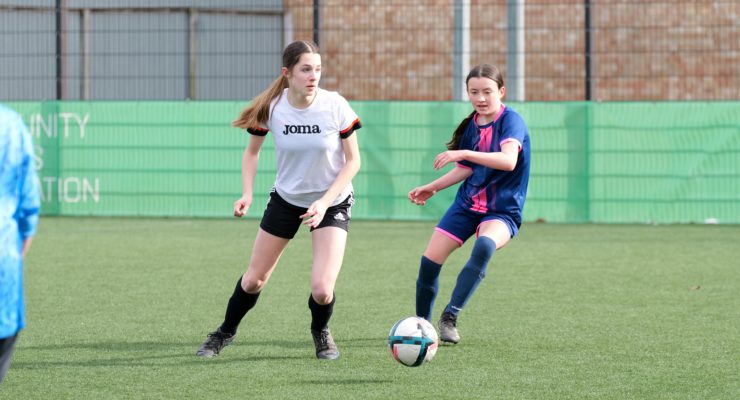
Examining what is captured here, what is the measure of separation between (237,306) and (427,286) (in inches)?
42.6

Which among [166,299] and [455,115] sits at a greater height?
[455,115]

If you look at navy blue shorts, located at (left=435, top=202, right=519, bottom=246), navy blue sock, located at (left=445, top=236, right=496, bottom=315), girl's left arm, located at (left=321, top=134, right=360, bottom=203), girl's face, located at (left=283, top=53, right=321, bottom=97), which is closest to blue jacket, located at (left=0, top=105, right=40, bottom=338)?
girl's left arm, located at (left=321, top=134, right=360, bottom=203)

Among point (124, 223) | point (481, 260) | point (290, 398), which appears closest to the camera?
point (290, 398)

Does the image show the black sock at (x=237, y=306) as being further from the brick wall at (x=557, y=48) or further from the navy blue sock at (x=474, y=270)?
the brick wall at (x=557, y=48)

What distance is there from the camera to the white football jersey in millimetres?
6105

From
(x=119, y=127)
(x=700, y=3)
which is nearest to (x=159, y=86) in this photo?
(x=119, y=127)

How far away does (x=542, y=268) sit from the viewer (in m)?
10.6

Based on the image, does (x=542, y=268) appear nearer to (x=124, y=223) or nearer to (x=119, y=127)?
(x=124, y=223)

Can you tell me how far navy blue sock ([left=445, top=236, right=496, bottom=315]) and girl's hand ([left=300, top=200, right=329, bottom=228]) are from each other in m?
1.05

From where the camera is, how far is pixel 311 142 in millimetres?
6098

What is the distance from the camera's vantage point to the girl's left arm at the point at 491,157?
6.06 metres

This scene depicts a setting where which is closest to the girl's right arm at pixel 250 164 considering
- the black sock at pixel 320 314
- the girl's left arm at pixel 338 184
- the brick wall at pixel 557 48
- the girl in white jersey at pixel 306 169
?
the girl in white jersey at pixel 306 169

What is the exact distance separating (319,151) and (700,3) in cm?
1185

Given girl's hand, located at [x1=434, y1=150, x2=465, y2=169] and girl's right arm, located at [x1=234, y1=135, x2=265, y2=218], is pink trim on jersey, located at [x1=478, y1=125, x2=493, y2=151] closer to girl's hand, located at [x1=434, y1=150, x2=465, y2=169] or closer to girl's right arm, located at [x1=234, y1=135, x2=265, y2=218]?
girl's hand, located at [x1=434, y1=150, x2=465, y2=169]
